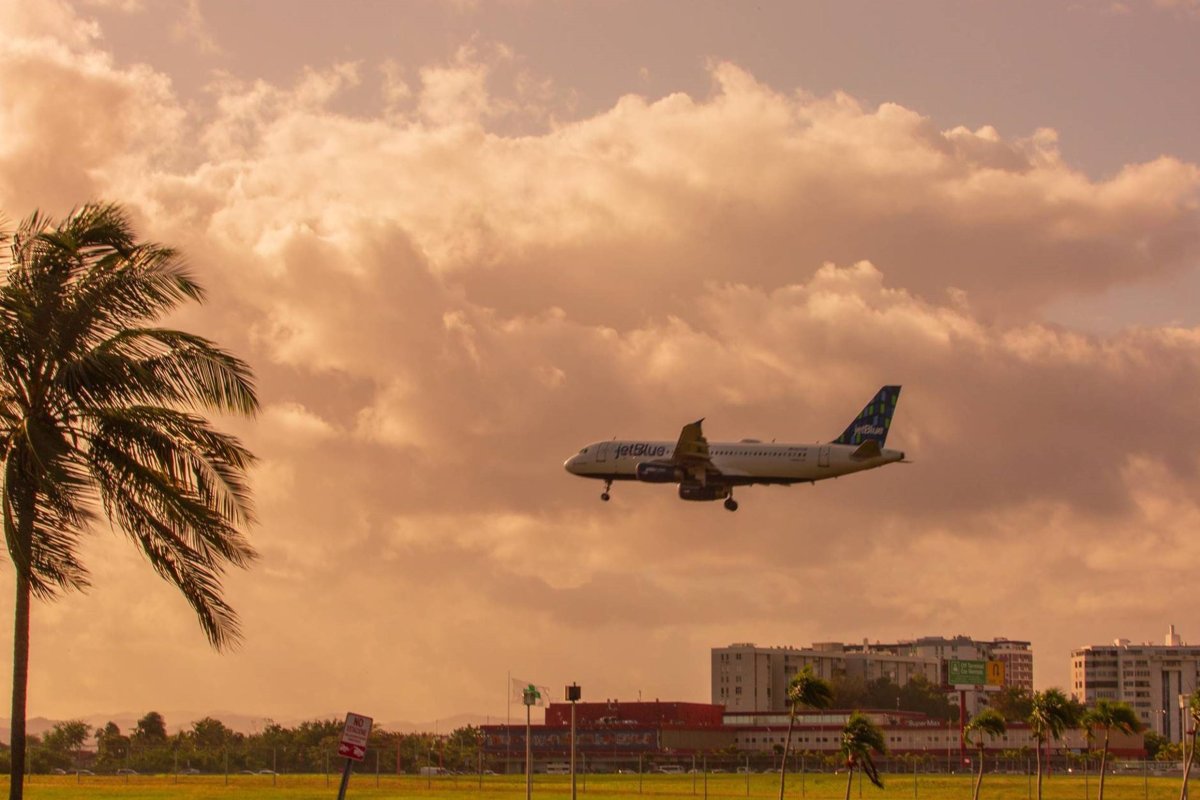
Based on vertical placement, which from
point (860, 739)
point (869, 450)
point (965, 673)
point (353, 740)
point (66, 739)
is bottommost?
point (66, 739)

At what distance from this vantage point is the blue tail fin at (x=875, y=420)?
10625cm

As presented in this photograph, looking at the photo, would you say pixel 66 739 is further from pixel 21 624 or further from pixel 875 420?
pixel 21 624

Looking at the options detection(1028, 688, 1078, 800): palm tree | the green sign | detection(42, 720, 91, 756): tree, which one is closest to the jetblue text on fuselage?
detection(1028, 688, 1078, 800): palm tree

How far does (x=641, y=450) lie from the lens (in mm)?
104688

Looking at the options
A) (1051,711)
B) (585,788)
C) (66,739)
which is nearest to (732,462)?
(1051,711)

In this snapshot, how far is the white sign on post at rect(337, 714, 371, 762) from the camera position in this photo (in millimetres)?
24375

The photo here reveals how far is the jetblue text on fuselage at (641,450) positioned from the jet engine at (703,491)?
397 centimetres

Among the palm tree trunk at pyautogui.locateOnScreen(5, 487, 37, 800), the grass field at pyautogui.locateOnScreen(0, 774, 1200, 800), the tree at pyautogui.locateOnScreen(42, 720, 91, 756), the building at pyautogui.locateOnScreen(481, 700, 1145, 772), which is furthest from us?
the tree at pyautogui.locateOnScreen(42, 720, 91, 756)

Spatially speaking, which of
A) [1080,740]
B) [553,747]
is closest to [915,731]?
[1080,740]

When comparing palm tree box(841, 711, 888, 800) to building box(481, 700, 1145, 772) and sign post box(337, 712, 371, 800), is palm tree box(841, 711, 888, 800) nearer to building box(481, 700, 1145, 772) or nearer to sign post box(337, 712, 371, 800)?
sign post box(337, 712, 371, 800)

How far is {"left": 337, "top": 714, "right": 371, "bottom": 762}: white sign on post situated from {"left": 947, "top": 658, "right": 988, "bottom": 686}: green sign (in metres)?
152

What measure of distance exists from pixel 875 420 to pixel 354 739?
85174mm

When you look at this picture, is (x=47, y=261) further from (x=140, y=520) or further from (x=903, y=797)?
(x=903, y=797)

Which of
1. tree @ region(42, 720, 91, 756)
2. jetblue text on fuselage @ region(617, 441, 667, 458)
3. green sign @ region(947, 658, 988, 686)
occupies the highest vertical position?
jetblue text on fuselage @ region(617, 441, 667, 458)
